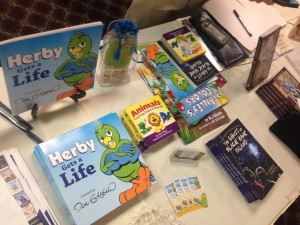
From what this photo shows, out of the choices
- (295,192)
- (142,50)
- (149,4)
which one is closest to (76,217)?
(142,50)

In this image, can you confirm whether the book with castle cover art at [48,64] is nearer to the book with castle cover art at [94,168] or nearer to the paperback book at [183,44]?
the book with castle cover art at [94,168]

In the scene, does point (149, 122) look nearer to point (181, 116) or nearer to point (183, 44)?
point (181, 116)

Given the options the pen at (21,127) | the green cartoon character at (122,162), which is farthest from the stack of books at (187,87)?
the pen at (21,127)

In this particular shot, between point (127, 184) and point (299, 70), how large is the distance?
964 mm

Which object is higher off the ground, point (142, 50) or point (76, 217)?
point (142, 50)

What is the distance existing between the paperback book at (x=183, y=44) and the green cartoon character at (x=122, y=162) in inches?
16.0

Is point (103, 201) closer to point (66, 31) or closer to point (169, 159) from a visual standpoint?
point (169, 159)

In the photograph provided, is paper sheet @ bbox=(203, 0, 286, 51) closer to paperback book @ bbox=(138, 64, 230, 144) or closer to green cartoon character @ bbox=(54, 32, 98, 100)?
paperback book @ bbox=(138, 64, 230, 144)

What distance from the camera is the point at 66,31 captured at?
2.60 ft

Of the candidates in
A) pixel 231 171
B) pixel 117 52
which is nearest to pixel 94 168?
pixel 117 52

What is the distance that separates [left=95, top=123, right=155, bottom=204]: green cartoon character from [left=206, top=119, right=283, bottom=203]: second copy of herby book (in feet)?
0.92

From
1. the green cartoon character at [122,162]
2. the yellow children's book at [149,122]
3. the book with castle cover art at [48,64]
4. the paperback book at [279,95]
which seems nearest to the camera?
the book with castle cover art at [48,64]

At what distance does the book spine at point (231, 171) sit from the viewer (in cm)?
107

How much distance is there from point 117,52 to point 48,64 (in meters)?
0.23
